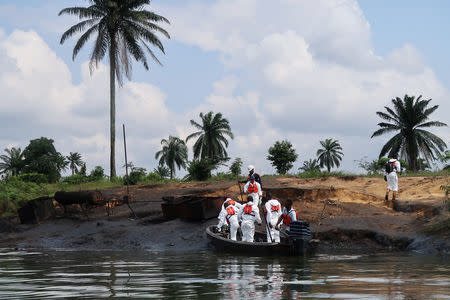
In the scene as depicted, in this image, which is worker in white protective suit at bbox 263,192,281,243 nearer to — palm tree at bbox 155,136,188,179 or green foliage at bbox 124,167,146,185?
green foliage at bbox 124,167,146,185

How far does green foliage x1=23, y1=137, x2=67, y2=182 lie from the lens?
192ft

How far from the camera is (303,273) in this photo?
11289 millimetres

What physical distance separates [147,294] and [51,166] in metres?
53.2

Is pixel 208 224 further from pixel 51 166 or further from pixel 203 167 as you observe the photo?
pixel 51 166

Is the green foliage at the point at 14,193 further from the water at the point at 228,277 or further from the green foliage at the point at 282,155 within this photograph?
the green foliage at the point at 282,155

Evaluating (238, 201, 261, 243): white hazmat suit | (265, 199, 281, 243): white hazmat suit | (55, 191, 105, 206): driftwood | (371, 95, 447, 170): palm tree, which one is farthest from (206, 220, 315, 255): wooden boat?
(371, 95, 447, 170): palm tree

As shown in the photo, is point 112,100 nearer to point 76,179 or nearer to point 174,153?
point 76,179

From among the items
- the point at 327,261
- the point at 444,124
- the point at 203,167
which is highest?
the point at 444,124

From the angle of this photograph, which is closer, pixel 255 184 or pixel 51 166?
pixel 255 184

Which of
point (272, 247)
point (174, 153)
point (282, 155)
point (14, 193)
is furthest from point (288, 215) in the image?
point (174, 153)

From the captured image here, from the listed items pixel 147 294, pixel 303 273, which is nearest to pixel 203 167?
pixel 303 273

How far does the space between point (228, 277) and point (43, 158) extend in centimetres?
5280

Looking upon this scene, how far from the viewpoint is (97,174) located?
42.7 meters

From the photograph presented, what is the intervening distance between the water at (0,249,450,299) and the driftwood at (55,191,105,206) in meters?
9.20
